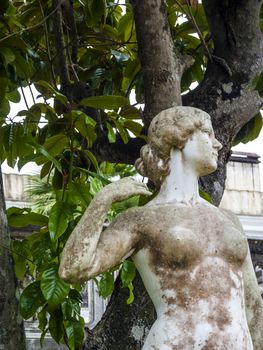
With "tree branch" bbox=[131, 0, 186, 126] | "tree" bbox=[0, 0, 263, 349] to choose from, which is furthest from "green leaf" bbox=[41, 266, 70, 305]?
"tree branch" bbox=[131, 0, 186, 126]

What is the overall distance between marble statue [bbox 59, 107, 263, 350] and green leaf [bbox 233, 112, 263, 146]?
123cm

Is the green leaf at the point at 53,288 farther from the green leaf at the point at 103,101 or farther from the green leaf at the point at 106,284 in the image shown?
the green leaf at the point at 103,101

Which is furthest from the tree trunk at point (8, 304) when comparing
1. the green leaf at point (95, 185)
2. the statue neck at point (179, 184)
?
the statue neck at point (179, 184)

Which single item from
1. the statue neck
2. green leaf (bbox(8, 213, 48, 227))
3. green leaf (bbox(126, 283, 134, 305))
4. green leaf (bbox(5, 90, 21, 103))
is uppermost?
green leaf (bbox(5, 90, 21, 103))

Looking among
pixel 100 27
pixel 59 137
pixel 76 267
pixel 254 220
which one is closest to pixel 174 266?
pixel 76 267

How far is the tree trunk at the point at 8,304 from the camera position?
262cm

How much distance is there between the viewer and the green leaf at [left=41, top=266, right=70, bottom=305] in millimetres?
2503

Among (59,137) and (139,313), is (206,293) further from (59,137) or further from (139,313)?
(59,137)

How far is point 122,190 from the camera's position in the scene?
83.3 inches

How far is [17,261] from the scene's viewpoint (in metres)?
2.98

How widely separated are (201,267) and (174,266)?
2.5 inches

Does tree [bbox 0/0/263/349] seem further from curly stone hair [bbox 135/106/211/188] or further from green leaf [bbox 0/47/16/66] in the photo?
curly stone hair [bbox 135/106/211/188]

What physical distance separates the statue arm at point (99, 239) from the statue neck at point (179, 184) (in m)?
0.06

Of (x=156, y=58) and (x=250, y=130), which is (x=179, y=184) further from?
(x=250, y=130)
